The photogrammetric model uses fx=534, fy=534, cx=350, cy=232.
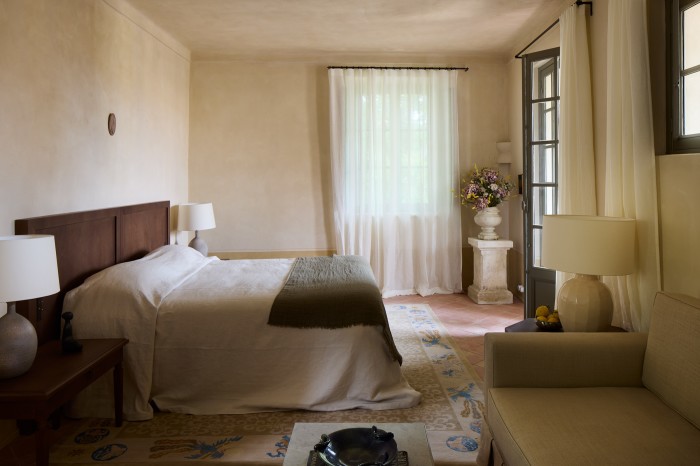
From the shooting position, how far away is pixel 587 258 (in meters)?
2.75

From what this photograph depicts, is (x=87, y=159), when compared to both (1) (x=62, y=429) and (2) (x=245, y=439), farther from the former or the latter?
Result: (2) (x=245, y=439)

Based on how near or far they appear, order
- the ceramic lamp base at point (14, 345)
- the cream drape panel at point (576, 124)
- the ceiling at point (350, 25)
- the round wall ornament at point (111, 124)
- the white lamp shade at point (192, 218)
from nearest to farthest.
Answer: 1. the ceramic lamp base at point (14, 345)
2. the cream drape panel at point (576, 124)
3. the round wall ornament at point (111, 124)
4. the ceiling at point (350, 25)
5. the white lamp shade at point (192, 218)

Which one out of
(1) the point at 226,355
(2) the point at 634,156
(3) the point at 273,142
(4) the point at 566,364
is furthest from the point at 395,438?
(3) the point at 273,142

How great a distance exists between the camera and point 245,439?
2.81 m

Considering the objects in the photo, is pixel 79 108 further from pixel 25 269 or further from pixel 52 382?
pixel 52 382

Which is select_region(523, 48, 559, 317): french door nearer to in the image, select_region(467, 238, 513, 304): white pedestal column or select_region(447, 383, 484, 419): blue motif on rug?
select_region(467, 238, 513, 304): white pedestal column

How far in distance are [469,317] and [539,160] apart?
66.3 inches

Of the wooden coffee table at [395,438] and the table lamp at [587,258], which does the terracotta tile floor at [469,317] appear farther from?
the wooden coffee table at [395,438]

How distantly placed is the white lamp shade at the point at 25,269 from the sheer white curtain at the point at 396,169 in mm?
3965

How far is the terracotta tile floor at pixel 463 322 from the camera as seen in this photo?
9.01 ft

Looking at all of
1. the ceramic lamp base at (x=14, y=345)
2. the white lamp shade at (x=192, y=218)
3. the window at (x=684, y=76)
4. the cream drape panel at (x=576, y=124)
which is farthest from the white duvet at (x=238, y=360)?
the white lamp shade at (x=192, y=218)

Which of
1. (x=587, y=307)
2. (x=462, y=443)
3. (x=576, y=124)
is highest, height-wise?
(x=576, y=124)

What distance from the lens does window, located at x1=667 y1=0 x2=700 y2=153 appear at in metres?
2.63

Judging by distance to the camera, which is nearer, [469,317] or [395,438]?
[395,438]
